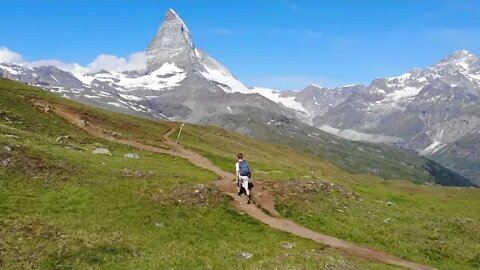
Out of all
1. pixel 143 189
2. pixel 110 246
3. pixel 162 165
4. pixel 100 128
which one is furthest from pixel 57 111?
pixel 110 246

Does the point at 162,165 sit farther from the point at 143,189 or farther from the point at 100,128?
the point at 100,128

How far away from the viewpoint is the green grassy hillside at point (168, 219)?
39000mm

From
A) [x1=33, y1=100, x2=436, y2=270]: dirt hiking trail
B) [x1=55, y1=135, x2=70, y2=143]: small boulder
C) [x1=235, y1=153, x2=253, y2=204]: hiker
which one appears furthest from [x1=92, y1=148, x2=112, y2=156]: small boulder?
[x1=235, y1=153, x2=253, y2=204]: hiker

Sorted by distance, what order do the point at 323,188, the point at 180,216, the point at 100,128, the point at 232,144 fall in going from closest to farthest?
the point at 180,216, the point at 323,188, the point at 100,128, the point at 232,144

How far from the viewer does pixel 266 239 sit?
4606cm

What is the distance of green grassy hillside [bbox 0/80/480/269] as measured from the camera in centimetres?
3900

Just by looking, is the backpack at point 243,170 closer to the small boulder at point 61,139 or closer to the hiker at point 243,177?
the hiker at point 243,177

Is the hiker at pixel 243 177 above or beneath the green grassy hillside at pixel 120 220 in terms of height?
above

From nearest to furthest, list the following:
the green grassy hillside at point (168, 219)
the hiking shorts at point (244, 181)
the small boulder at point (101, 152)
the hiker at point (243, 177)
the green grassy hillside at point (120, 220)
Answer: the green grassy hillside at point (120, 220) → the green grassy hillside at point (168, 219) → the hiking shorts at point (244, 181) → the hiker at point (243, 177) → the small boulder at point (101, 152)

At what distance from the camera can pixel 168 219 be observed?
47812 mm

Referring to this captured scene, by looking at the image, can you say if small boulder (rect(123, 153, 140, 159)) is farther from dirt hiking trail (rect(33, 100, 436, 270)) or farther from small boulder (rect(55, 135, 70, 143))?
small boulder (rect(55, 135, 70, 143))

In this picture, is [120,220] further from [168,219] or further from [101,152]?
[101,152]

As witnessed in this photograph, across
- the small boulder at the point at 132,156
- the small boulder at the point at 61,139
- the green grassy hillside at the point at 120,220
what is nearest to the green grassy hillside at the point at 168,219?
the green grassy hillside at the point at 120,220

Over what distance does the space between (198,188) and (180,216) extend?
23.4 ft
